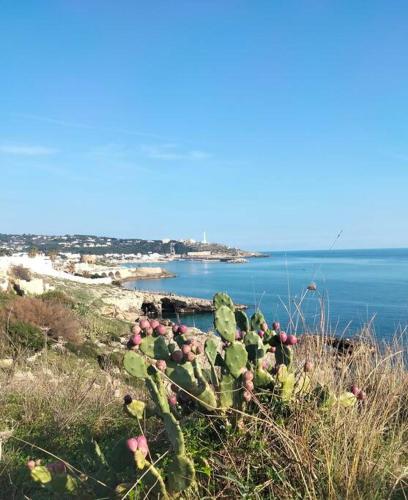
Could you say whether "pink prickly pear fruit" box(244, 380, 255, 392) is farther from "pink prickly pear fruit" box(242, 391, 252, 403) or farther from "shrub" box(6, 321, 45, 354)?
"shrub" box(6, 321, 45, 354)

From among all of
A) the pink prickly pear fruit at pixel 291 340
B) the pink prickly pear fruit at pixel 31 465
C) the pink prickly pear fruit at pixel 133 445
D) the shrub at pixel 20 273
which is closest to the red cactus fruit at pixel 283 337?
the pink prickly pear fruit at pixel 291 340

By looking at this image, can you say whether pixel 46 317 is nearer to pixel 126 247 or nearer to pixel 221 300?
pixel 221 300

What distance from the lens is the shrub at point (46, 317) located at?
12860 millimetres

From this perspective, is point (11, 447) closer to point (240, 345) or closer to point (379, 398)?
point (240, 345)

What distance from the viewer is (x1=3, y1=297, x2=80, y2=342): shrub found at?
12.9 meters

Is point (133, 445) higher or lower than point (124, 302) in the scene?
higher

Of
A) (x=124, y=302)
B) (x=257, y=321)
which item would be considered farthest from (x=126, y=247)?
(x=257, y=321)

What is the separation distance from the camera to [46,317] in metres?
13.3

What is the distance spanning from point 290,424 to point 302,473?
380 millimetres

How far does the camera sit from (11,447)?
Result: 4492mm

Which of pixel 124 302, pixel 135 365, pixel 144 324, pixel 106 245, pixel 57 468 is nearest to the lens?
pixel 57 468

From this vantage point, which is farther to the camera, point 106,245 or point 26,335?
point 106,245

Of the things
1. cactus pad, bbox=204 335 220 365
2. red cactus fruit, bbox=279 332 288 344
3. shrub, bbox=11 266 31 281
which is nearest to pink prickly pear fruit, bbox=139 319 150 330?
cactus pad, bbox=204 335 220 365

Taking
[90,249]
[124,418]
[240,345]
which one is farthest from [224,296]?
[90,249]
